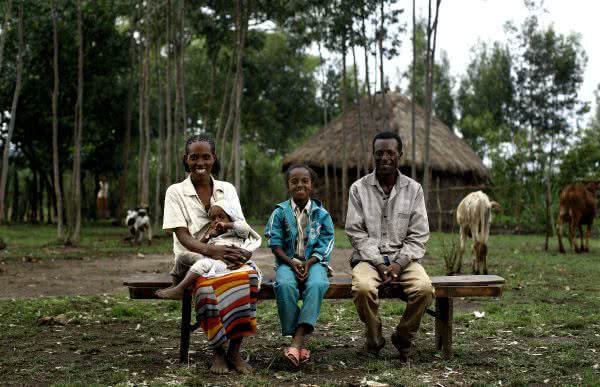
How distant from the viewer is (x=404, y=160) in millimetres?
22766

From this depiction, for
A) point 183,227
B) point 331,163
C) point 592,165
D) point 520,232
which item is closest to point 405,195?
point 183,227

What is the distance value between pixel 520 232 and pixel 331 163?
816 centimetres

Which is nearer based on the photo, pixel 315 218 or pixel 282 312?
pixel 282 312

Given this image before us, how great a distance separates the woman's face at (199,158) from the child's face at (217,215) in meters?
0.32

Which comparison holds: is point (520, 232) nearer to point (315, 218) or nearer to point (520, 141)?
point (520, 141)

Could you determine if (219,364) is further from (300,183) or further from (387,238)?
(387,238)

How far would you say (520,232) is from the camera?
66.0ft

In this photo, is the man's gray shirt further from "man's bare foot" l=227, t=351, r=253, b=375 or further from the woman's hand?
"man's bare foot" l=227, t=351, r=253, b=375

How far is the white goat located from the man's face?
5055mm

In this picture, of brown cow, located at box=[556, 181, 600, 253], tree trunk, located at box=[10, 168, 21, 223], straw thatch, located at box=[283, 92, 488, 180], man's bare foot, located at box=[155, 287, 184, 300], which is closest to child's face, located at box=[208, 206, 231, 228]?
man's bare foot, located at box=[155, 287, 184, 300]

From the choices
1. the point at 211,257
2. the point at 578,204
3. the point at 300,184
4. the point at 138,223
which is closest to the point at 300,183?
the point at 300,184

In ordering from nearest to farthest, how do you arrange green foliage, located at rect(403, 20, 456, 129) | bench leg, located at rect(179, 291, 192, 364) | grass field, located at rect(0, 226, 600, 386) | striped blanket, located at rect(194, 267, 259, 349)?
grass field, located at rect(0, 226, 600, 386) < striped blanket, located at rect(194, 267, 259, 349) < bench leg, located at rect(179, 291, 192, 364) < green foliage, located at rect(403, 20, 456, 129)

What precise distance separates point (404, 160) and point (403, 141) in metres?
1.80

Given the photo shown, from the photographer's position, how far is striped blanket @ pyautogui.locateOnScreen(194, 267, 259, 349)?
4.44m
